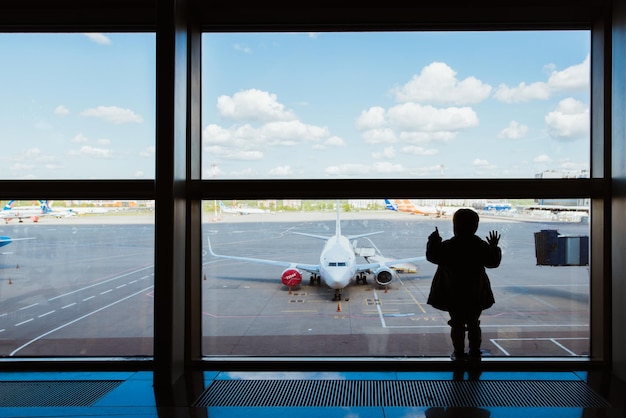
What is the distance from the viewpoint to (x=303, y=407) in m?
2.59

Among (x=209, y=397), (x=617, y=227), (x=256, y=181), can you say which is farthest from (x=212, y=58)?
(x=617, y=227)

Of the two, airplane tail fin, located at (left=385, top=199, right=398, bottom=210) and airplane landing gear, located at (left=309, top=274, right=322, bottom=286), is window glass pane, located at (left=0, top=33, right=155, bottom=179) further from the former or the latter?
airplane tail fin, located at (left=385, top=199, right=398, bottom=210)

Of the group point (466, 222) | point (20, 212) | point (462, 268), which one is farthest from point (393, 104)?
point (20, 212)

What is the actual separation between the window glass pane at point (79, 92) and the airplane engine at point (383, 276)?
2.50m

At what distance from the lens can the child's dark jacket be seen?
9.61 ft

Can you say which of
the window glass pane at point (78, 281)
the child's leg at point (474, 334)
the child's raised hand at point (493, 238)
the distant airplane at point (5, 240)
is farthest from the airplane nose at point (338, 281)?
the distant airplane at point (5, 240)

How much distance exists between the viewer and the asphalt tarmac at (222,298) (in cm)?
337

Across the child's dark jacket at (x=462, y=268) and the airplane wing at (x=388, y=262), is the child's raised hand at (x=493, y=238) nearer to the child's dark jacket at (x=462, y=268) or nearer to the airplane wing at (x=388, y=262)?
the child's dark jacket at (x=462, y=268)

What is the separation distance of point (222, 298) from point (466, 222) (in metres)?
2.19

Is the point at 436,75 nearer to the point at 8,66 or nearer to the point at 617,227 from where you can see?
the point at 617,227

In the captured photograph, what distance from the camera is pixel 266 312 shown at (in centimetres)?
374

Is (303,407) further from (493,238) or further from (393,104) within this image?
(393,104)

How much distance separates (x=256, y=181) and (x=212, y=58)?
1.21m

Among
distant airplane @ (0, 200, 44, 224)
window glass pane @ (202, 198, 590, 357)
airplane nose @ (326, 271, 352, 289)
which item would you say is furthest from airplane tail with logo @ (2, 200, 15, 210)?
airplane nose @ (326, 271, 352, 289)
